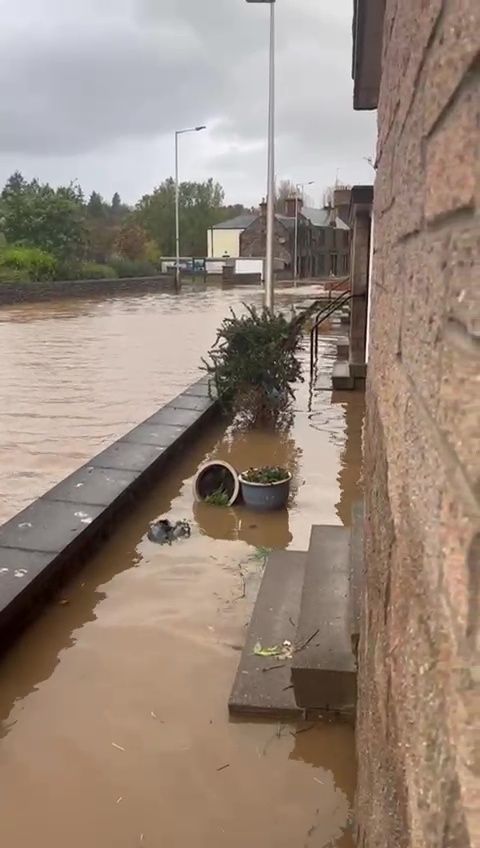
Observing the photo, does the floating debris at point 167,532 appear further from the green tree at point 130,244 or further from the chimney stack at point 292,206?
the chimney stack at point 292,206

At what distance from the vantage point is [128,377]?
13820mm

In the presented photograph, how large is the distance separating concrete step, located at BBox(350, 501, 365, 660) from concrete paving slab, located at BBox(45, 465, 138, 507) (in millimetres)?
2101

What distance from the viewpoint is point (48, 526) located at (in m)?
5.10

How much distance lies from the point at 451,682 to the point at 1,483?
22.6 feet

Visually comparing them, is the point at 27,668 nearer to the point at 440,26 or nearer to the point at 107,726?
the point at 107,726

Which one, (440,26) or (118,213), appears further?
(118,213)

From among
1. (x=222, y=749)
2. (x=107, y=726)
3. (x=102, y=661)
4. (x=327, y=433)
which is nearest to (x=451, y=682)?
(x=222, y=749)

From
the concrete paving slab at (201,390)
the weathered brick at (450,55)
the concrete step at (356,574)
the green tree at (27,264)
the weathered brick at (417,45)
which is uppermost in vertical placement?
the green tree at (27,264)

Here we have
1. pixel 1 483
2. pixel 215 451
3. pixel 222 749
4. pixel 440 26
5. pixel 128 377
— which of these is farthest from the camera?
pixel 128 377

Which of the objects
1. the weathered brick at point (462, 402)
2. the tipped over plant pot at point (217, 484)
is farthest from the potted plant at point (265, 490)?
the weathered brick at point (462, 402)

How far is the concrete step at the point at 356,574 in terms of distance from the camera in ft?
10.8

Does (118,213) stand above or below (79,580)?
above

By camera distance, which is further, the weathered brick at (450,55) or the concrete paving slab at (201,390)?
the concrete paving slab at (201,390)

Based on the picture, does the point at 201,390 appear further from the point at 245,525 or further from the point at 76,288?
the point at 76,288
